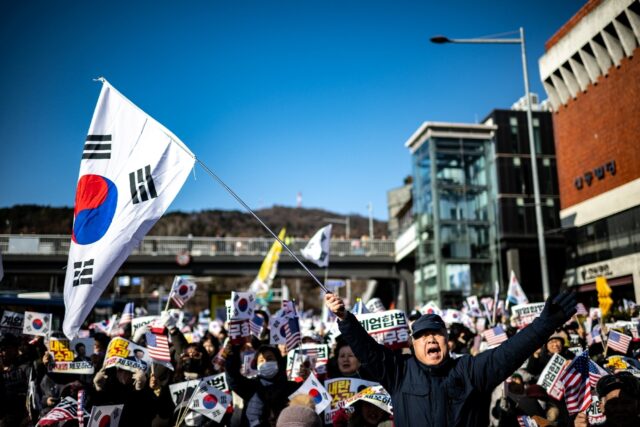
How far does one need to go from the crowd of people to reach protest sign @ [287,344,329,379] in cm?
3

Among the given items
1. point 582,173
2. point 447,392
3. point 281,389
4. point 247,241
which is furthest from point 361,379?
point 247,241

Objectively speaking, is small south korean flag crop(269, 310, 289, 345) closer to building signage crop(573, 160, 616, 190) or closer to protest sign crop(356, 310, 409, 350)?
protest sign crop(356, 310, 409, 350)

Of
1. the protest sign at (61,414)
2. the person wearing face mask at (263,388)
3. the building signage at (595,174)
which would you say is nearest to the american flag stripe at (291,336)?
the person wearing face mask at (263,388)

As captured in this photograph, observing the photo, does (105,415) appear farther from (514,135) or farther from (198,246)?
(514,135)

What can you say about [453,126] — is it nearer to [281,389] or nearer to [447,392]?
[281,389]

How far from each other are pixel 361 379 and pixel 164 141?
339 centimetres

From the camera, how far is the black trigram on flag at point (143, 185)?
6.09 meters

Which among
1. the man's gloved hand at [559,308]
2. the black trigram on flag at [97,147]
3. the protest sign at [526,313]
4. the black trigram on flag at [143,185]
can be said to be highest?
the black trigram on flag at [97,147]

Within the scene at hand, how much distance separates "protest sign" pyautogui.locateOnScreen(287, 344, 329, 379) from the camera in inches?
319

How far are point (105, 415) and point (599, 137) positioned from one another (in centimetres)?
3512

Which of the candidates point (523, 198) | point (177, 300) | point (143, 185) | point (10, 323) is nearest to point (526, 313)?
point (177, 300)

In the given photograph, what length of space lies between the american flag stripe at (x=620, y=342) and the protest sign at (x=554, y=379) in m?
2.84

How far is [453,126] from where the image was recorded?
39562mm

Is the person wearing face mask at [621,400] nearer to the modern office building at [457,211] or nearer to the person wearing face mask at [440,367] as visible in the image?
the person wearing face mask at [440,367]
